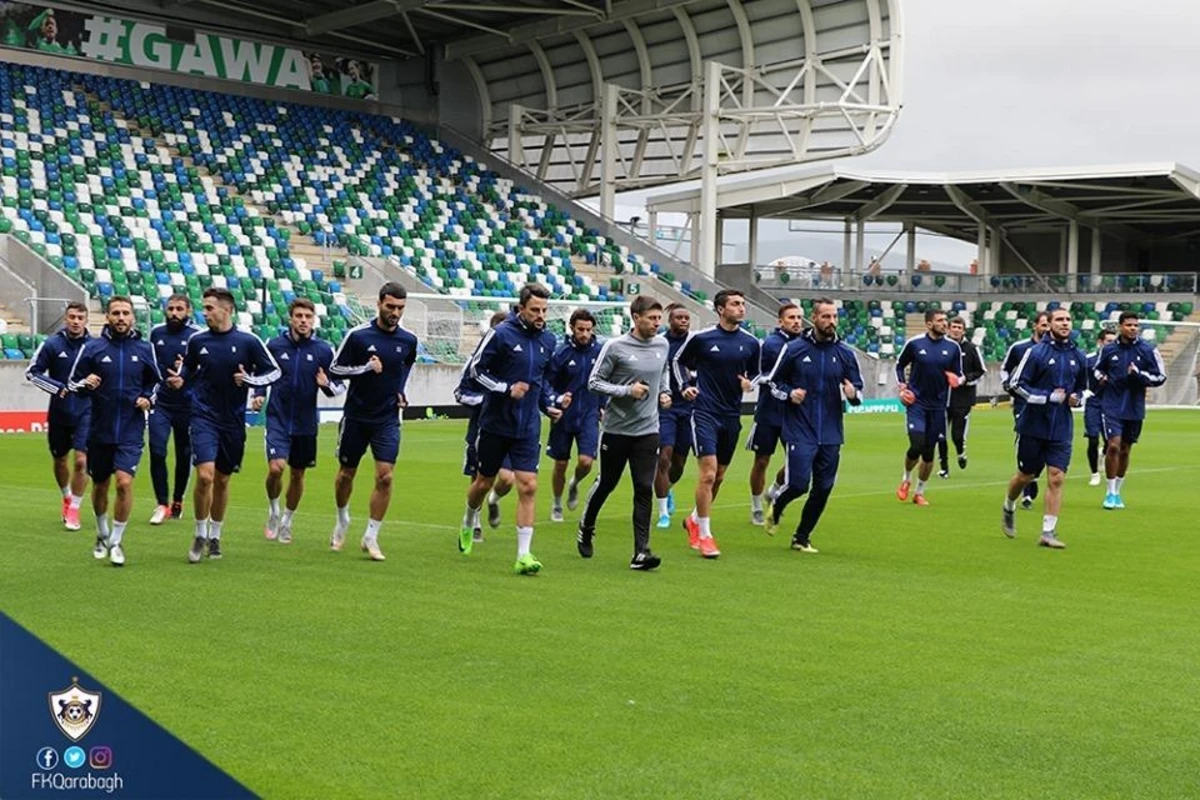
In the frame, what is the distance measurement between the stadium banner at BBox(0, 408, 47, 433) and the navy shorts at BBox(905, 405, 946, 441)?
53.2 ft

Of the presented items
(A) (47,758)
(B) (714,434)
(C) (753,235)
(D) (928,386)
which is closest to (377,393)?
(B) (714,434)

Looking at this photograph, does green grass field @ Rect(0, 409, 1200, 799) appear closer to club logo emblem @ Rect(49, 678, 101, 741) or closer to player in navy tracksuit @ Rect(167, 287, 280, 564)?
player in navy tracksuit @ Rect(167, 287, 280, 564)

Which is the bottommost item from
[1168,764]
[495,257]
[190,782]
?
[1168,764]

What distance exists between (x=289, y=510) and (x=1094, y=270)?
50908 millimetres

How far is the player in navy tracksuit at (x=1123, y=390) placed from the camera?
18078 mm

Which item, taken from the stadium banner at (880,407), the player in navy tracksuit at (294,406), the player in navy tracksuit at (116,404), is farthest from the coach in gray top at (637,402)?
the stadium banner at (880,407)

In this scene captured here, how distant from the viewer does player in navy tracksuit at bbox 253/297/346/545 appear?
44.4ft

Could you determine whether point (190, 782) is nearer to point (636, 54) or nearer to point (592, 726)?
point (592, 726)

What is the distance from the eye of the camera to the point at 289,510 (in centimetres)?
1374

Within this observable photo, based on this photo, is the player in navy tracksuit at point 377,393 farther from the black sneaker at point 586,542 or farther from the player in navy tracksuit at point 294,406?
the black sneaker at point 586,542

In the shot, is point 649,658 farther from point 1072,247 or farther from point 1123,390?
point 1072,247

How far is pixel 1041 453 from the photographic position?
14438 mm

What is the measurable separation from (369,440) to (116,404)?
76.0 inches

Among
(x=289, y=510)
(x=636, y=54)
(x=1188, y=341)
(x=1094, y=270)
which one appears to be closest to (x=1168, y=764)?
(x=289, y=510)
